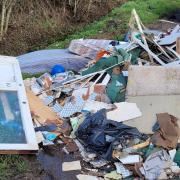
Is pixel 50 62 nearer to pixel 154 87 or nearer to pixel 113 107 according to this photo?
pixel 113 107

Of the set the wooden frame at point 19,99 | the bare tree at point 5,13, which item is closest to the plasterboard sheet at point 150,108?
the wooden frame at point 19,99

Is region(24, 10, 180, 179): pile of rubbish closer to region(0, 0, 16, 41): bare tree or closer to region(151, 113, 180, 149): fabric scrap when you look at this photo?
region(151, 113, 180, 149): fabric scrap

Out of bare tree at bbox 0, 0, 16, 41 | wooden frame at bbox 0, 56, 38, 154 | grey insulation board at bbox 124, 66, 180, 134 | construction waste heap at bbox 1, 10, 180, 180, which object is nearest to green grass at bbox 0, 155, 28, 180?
wooden frame at bbox 0, 56, 38, 154

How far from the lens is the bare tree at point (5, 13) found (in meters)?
12.9

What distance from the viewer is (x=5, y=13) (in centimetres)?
1316

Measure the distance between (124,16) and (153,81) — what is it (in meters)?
6.28

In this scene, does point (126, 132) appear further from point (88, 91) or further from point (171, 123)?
point (88, 91)

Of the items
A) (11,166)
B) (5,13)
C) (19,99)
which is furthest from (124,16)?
(11,166)

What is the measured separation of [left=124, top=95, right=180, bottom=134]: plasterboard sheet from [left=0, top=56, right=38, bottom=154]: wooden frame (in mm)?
1660

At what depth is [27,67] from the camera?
412 inches

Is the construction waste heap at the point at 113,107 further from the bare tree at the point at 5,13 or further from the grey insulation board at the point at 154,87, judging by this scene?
the bare tree at the point at 5,13

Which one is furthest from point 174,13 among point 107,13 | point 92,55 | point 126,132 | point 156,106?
point 126,132

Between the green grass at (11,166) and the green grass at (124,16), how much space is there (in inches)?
223

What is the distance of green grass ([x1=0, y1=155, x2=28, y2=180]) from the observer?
683cm
